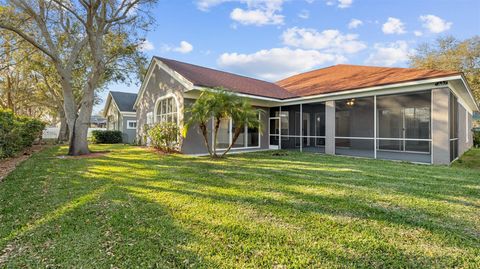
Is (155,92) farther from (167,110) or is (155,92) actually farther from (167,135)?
(167,135)

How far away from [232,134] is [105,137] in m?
14.0

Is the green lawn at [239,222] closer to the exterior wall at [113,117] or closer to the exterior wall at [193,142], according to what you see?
the exterior wall at [193,142]

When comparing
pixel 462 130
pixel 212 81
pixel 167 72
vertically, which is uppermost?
pixel 167 72

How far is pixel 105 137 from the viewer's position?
21.5 metres

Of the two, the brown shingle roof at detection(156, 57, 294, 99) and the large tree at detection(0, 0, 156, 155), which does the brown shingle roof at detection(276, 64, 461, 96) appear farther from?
the large tree at detection(0, 0, 156, 155)

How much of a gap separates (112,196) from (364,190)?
5.34m

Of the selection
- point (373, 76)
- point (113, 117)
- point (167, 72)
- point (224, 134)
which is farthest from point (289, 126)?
point (113, 117)

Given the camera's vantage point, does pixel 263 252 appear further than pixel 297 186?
No

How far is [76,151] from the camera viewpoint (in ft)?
37.9

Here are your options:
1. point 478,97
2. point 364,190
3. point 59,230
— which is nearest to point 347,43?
point 478,97

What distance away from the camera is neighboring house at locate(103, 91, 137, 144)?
76.0ft

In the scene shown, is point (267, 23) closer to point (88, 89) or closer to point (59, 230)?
point (88, 89)

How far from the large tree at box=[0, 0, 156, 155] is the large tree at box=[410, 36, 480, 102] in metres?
26.2

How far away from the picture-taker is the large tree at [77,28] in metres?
11.5
